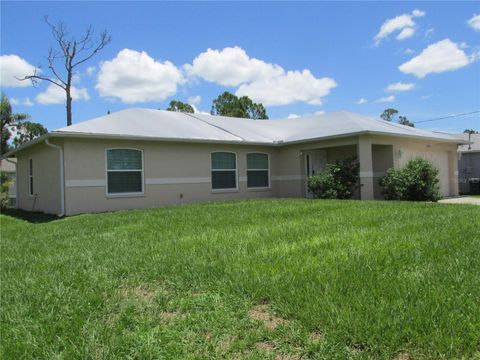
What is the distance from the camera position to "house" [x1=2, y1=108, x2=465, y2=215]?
1413 centimetres

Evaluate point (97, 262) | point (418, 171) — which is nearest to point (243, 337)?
point (97, 262)

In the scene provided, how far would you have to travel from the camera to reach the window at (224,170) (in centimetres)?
1719

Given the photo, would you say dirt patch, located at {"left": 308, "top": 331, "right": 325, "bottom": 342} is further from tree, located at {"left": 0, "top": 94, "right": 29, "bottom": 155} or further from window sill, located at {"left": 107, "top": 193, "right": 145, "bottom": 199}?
tree, located at {"left": 0, "top": 94, "right": 29, "bottom": 155}

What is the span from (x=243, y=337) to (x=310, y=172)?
51.6 feet

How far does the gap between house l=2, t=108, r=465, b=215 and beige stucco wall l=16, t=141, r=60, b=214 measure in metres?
0.04

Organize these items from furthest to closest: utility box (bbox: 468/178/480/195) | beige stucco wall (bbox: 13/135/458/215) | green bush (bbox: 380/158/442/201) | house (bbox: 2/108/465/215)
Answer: utility box (bbox: 468/178/480/195) → green bush (bbox: 380/158/442/201) → house (bbox: 2/108/465/215) → beige stucco wall (bbox: 13/135/458/215)

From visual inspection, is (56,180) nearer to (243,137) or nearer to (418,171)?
(243,137)

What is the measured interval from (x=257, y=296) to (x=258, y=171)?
1475 centimetres

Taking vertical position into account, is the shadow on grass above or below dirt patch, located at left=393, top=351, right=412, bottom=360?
above

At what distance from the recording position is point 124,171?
14.8m

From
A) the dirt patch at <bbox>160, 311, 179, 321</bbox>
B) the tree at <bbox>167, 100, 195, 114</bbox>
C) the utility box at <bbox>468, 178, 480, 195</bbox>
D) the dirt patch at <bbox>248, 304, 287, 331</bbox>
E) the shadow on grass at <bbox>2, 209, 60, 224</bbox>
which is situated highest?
A: the tree at <bbox>167, 100, 195, 114</bbox>

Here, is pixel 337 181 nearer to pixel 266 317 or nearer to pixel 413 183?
pixel 413 183

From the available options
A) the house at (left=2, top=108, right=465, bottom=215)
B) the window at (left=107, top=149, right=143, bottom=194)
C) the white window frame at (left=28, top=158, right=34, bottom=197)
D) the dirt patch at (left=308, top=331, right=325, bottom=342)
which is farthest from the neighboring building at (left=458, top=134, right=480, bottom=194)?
the dirt patch at (left=308, top=331, right=325, bottom=342)

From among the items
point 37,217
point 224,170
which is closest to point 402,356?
point 37,217
